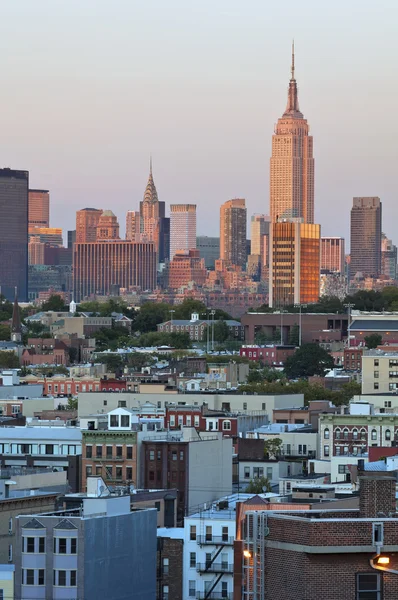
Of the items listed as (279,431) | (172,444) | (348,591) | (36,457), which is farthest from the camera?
(279,431)

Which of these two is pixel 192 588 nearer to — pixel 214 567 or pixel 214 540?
pixel 214 567

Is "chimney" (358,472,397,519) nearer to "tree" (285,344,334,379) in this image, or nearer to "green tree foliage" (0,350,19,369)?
"tree" (285,344,334,379)

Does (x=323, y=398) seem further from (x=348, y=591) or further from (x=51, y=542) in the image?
(x=348, y=591)

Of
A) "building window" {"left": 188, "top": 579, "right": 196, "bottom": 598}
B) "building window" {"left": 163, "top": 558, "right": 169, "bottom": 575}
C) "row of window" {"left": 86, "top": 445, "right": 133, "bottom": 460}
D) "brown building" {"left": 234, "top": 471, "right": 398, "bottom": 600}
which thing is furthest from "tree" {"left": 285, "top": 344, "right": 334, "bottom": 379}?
"brown building" {"left": 234, "top": 471, "right": 398, "bottom": 600}

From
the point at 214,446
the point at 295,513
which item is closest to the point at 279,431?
the point at 214,446

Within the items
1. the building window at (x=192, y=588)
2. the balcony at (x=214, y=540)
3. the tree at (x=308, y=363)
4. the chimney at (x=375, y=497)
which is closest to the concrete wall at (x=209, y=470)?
the balcony at (x=214, y=540)

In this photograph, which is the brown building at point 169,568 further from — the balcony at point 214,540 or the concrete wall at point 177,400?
the concrete wall at point 177,400

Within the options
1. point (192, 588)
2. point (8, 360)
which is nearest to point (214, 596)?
point (192, 588)
